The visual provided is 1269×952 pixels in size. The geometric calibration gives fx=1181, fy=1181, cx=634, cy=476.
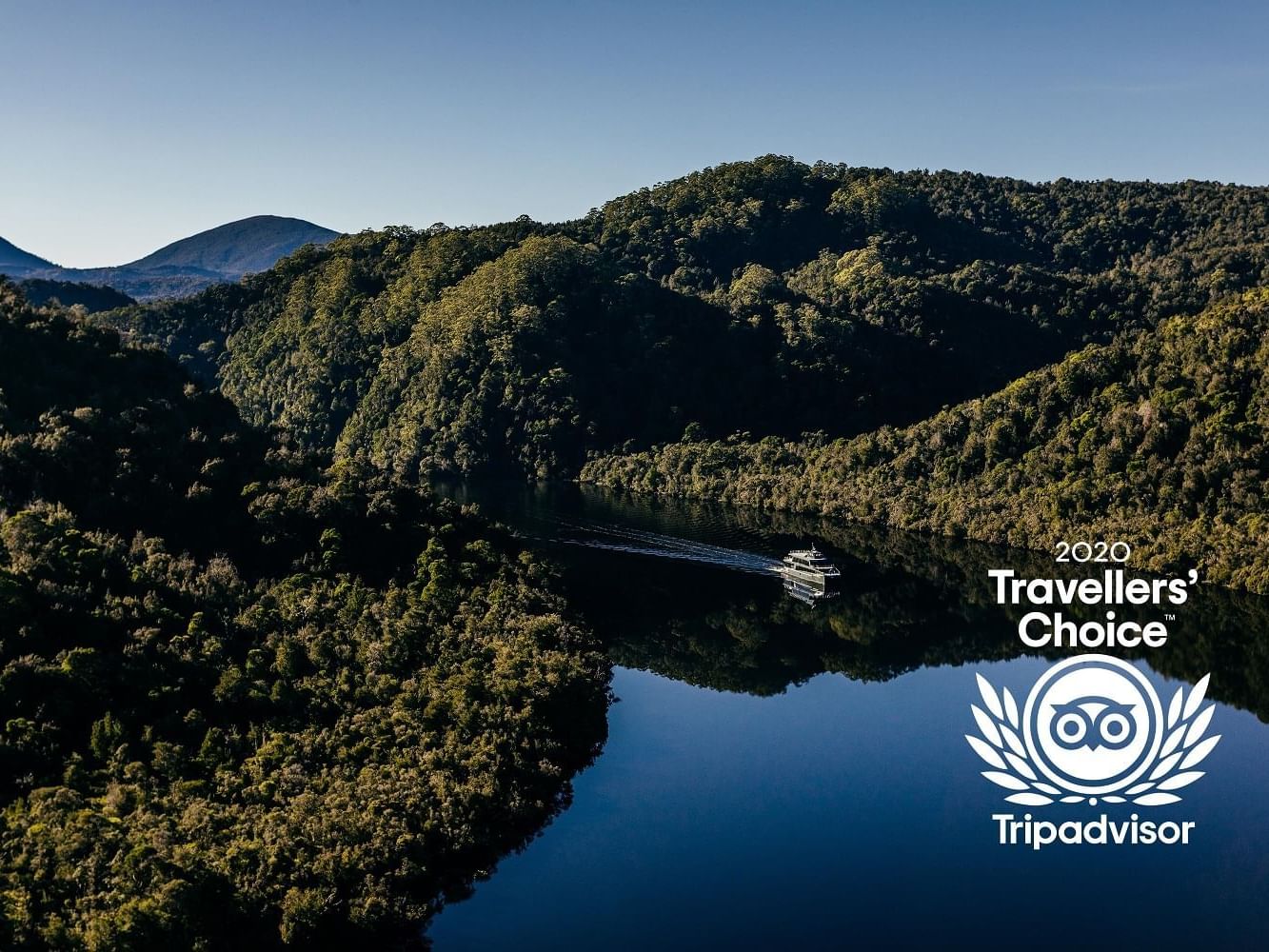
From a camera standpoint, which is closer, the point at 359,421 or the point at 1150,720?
the point at 1150,720

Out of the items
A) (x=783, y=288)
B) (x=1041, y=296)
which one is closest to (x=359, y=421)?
(x=783, y=288)

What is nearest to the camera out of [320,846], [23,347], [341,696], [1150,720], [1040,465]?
[320,846]

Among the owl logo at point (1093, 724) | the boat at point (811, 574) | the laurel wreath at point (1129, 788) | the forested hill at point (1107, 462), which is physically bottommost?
the laurel wreath at point (1129, 788)

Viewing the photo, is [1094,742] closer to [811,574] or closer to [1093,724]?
[1093,724]

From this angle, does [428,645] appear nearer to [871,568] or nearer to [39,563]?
[39,563]

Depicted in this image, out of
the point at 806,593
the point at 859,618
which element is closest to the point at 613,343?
the point at 806,593

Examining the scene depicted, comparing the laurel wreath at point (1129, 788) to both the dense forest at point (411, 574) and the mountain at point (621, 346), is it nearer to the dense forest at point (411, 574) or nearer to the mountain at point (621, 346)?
the dense forest at point (411, 574)

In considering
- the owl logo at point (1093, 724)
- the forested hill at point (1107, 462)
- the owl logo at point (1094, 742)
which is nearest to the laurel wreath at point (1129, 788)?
the owl logo at point (1094, 742)

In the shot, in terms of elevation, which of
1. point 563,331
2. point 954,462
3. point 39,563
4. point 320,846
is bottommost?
point 320,846
